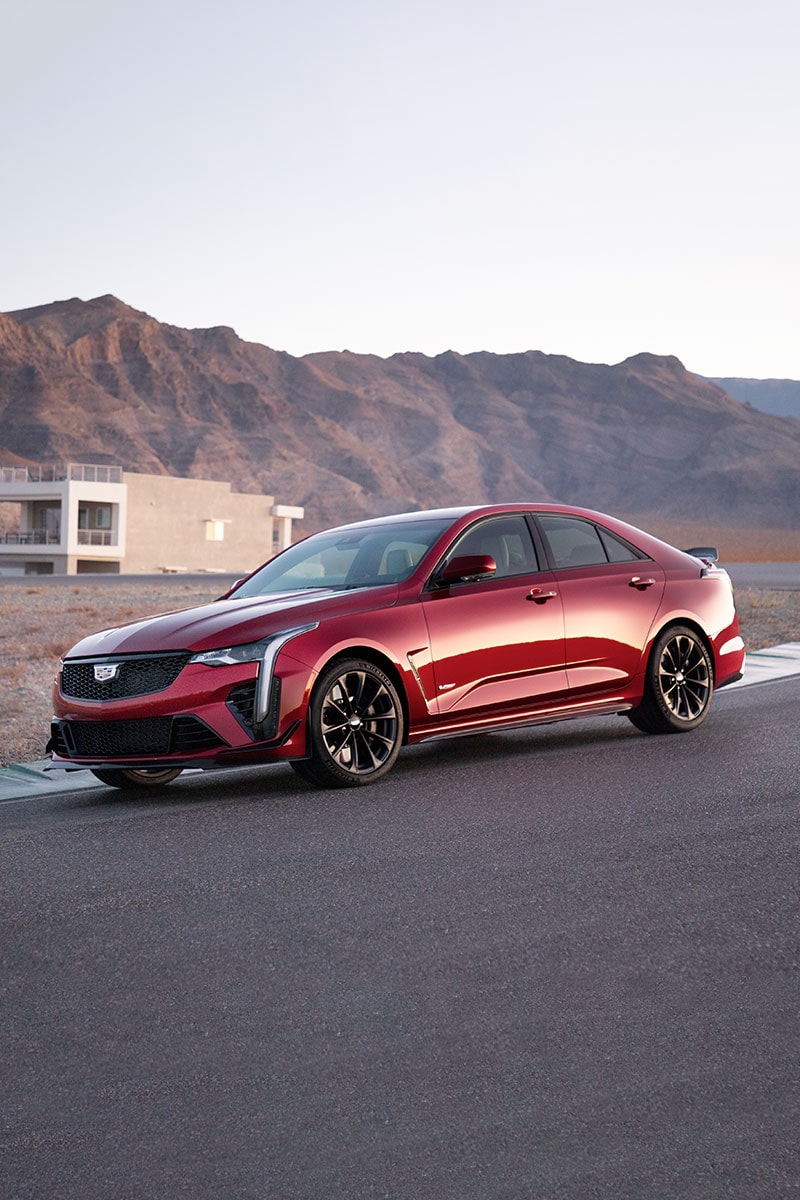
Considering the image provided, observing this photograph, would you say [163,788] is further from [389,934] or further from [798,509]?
[798,509]

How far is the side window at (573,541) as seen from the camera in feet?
32.4

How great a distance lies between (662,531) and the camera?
592ft

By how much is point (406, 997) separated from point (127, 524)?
8051 cm

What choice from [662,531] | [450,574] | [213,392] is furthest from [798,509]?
[450,574]

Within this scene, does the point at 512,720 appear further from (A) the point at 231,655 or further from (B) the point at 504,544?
(A) the point at 231,655

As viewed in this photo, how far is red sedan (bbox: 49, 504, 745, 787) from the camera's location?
319 inches

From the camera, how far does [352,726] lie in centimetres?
838

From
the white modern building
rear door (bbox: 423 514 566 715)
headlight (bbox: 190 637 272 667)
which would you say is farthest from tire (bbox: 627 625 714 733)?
the white modern building

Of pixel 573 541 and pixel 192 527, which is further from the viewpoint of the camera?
pixel 192 527

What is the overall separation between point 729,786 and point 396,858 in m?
2.51

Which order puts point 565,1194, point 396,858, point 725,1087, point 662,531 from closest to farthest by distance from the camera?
point 565,1194 < point 725,1087 < point 396,858 < point 662,531

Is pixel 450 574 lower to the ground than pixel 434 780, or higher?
higher

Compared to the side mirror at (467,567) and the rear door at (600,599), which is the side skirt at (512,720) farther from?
the side mirror at (467,567)

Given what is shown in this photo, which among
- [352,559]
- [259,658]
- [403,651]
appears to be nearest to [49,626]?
[352,559]
